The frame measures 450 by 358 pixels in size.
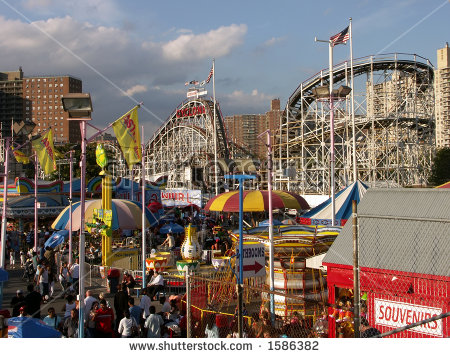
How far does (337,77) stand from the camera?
125 ft

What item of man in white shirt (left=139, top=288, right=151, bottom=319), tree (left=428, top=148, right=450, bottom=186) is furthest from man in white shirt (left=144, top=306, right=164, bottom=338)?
tree (left=428, top=148, right=450, bottom=186)

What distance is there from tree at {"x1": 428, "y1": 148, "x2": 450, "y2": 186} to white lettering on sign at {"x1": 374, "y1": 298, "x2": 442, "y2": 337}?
34.8 metres

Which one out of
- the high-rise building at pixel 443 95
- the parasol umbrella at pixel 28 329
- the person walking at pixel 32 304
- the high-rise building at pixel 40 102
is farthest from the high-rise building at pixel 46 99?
the parasol umbrella at pixel 28 329

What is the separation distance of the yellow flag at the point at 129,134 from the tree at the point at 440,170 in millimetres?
31722

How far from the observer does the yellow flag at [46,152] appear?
16953 mm

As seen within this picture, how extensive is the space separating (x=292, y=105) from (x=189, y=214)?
50.6ft

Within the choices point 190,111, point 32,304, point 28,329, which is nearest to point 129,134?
point 32,304

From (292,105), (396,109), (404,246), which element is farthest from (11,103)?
(404,246)

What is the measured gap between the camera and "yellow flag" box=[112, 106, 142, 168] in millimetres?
10906

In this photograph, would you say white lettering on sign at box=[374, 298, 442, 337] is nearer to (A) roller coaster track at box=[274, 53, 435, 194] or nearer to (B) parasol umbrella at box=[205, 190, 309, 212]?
(B) parasol umbrella at box=[205, 190, 309, 212]

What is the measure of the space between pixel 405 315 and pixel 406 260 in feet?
2.79

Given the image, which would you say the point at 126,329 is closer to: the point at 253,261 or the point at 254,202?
the point at 253,261

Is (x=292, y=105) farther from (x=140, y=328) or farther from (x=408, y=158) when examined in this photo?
(x=140, y=328)
